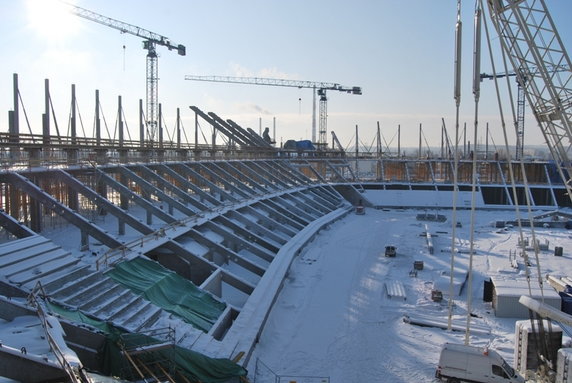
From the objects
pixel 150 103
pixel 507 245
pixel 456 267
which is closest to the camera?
pixel 456 267

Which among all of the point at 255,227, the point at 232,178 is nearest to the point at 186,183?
the point at 255,227

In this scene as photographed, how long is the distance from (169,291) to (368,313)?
6.37 m

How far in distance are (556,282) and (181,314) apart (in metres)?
14.0

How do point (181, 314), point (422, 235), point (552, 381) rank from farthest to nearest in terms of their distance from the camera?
point (422, 235), point (181, 314), point (552, 381)

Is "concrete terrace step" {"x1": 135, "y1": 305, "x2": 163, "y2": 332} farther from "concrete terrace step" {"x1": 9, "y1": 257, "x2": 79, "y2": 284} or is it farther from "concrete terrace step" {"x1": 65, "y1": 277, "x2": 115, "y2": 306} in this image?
"concrete terrace step" {"x1": 9, "y1": 257, "x2": 79, "y2": 284}

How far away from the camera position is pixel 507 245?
2734 centimetres

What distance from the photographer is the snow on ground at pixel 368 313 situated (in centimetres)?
1220

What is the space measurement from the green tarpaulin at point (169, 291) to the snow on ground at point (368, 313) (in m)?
1.60

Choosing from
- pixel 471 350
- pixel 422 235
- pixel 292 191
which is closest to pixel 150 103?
pixel 292 191

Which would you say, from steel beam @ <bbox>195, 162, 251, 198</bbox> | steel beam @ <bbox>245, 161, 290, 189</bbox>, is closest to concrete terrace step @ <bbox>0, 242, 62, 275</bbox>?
steel beam @ <bbox>195, 162, 251, 198</bbox>

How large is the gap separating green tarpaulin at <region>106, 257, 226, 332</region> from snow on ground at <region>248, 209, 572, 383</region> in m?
1.60

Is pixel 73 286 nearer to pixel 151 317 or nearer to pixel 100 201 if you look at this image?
pixel 151 317

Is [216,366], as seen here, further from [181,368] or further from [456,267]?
[456,267]

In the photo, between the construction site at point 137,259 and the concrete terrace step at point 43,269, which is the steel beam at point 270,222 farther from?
the concrete terrace step at point 43,269
